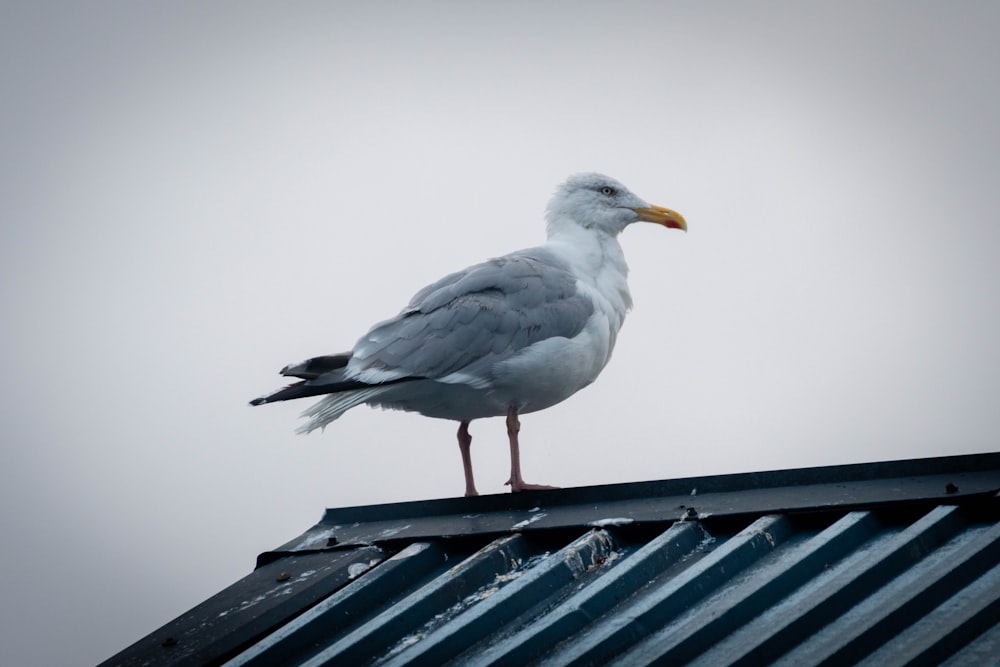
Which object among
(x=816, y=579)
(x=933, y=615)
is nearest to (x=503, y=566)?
(x=816, y=579)

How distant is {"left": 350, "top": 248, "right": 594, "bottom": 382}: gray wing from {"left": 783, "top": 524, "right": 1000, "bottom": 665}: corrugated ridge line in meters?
3.28

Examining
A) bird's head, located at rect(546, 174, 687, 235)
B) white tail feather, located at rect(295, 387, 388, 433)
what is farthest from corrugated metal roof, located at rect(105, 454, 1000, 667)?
bird's head, located at rect(546, 174, 687, 235)

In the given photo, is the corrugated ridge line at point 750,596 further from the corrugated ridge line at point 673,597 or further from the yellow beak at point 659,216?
the yellow beak at point 659,216

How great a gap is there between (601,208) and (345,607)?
421 centimetres

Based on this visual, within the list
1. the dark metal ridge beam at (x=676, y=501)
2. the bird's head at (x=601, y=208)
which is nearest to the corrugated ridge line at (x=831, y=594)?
the dark metal ridge beam at (x=676, y=501)

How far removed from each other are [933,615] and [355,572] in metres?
2.59

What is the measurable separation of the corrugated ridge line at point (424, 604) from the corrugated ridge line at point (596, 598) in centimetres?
47

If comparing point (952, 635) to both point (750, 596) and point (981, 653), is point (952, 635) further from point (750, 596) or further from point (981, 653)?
point (750, 596)

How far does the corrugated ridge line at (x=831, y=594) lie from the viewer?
3715mm

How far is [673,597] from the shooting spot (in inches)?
168

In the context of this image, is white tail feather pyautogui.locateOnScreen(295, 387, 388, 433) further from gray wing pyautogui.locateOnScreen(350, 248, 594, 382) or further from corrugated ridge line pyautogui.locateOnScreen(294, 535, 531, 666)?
corrugated ridge line pyautogui.locateOnScreen(294, 535, 531, 666)

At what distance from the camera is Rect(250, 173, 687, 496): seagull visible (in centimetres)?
670

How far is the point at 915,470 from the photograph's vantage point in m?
4.98

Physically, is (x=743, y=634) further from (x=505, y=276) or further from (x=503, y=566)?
(x=505, y=276)
